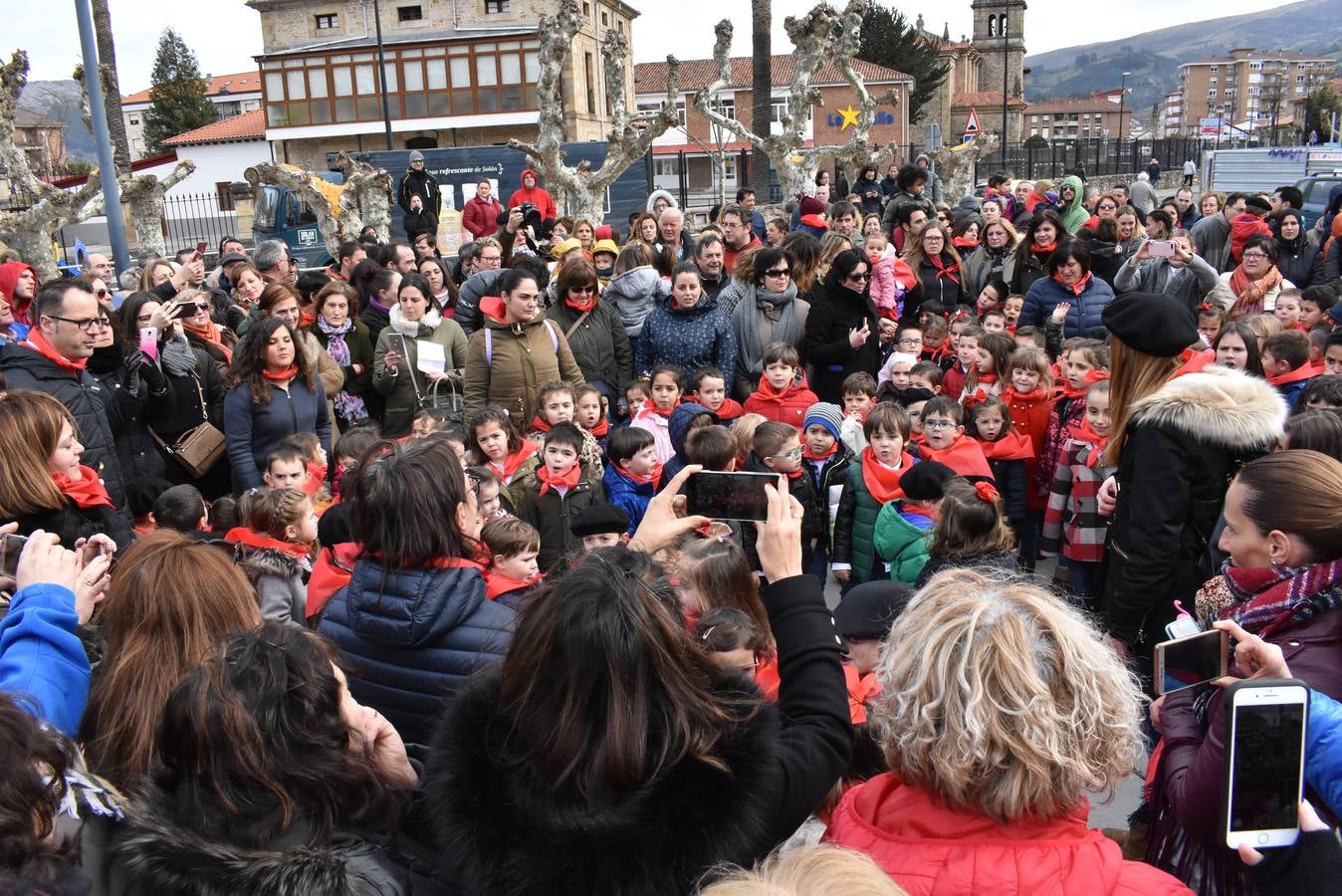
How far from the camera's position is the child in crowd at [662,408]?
5.74 meters

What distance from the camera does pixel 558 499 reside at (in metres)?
4.85

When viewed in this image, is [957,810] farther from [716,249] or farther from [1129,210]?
[1129,210]

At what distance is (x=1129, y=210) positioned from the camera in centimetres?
926

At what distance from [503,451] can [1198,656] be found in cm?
358

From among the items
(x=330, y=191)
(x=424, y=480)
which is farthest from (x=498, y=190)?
(x=424, y=480)

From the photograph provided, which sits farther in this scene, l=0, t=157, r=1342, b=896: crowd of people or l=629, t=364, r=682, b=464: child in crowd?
l=629, t=364, r=682, b=464: child in crowd

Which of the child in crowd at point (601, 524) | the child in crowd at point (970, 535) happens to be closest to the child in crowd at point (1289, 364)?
the child in crowd at point (970, 535)

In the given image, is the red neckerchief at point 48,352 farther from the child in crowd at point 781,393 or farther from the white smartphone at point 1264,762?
the white smartphone at point 1264,762

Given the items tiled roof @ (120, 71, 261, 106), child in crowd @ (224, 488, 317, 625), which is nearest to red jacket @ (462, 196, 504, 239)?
child in crowd @ (224, 488, 317, 625)

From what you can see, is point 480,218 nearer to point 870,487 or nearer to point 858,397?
point 858,397

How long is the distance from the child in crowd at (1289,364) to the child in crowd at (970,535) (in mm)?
2364

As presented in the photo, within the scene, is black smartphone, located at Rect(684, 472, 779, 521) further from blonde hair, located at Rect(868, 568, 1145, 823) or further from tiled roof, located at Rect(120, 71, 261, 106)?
tiled roof, located at Rect(120, 71, 261, 106)

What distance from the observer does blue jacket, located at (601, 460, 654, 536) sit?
4.98m

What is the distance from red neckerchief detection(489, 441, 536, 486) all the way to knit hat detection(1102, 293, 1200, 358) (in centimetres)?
A: 290
